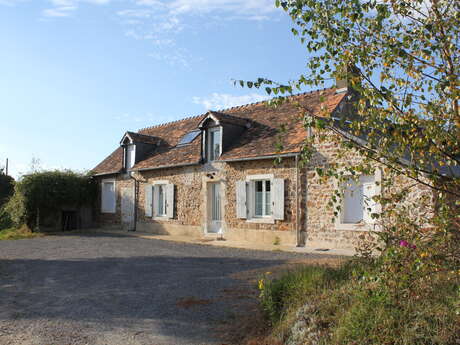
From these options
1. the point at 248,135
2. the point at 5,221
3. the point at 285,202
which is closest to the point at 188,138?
the point at 248,135

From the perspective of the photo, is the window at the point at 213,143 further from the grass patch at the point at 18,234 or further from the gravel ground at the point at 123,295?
the grass patch at the point at 18,234

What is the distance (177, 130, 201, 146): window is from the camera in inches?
713

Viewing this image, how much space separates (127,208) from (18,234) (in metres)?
4.63

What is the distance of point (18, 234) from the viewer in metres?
17.8

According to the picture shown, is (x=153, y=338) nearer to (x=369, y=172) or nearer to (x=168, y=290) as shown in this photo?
(x=168, y=290)

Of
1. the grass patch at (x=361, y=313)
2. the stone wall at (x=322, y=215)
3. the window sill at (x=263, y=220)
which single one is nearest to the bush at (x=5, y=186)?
the window sill at (x=263, y=220)

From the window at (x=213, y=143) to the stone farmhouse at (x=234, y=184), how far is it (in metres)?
0.04

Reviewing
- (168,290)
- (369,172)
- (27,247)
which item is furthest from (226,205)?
(369,172)

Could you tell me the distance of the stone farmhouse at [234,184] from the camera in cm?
1184

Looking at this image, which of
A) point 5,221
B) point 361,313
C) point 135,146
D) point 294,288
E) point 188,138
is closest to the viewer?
point 361,313

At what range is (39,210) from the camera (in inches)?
759

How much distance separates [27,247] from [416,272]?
12919 mm

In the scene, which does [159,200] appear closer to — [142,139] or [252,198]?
[142,139]

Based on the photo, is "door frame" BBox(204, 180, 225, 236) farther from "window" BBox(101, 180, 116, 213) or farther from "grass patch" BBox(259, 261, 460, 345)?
"grass patch" BBox(259, 261, 460, 345)
